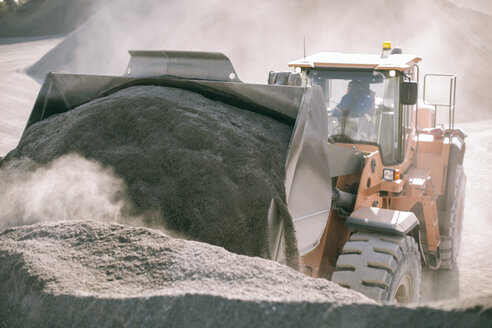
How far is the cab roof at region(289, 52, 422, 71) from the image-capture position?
166 inches

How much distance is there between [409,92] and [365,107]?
373 millimetres

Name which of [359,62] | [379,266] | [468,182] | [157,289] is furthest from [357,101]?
[468,182]

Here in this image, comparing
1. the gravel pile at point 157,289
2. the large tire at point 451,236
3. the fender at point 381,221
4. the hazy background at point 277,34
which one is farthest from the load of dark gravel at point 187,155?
the hazy background at point 277,34

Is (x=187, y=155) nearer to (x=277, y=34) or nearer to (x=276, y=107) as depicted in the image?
(x=276, y=107)

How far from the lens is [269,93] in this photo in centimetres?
328

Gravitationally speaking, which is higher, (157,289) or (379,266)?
(157,289)

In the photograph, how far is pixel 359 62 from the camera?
170 inches

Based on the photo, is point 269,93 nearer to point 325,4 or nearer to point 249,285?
point 249,285

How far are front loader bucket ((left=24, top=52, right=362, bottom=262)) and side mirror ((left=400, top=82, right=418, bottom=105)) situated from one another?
24.4 inches

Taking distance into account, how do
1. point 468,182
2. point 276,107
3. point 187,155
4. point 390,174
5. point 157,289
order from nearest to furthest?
1. point 157,289
2. point 187,155
3. point 276,107
4. point 390,174
5. point 468,182

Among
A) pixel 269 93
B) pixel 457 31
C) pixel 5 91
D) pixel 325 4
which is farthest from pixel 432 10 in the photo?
pixel 269 93

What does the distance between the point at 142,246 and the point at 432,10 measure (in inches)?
1158

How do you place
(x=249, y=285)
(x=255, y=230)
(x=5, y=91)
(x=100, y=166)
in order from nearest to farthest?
(x=249, y=285), (x=255, y=230), (x=100, y=166), (x=5, y=91)

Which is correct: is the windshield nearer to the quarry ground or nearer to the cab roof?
the cab roof
